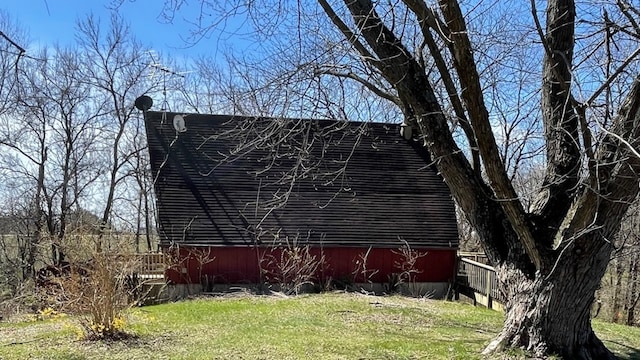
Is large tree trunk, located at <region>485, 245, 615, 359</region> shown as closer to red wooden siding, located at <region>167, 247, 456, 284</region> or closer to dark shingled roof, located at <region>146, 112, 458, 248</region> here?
dark shingled roof, located at <region>146, 112, 458, 248</region>

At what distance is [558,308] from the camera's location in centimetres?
579

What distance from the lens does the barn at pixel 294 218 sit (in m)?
14.5

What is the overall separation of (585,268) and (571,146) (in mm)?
1370

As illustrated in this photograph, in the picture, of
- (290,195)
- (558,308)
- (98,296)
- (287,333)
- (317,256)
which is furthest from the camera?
(290,195)

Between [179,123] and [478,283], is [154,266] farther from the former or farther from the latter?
[478,283]

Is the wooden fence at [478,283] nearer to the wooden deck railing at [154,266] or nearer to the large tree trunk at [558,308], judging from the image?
the large tree trunk at [558,308]

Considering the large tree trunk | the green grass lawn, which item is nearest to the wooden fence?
the green grass lawn

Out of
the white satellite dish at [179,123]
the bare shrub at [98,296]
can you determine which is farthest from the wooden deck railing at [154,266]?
the bare shrub at [98,296]

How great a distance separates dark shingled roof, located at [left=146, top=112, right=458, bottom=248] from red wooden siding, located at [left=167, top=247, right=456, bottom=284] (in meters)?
0.25

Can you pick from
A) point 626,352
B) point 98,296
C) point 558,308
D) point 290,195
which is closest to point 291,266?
point 290,195

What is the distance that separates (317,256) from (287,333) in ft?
22.8

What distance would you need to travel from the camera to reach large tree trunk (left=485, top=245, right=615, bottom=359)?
18.9 feet

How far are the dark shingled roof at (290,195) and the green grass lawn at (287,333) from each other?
3106mm

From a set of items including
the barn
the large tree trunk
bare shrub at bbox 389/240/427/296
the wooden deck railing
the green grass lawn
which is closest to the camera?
the large tree trunk
